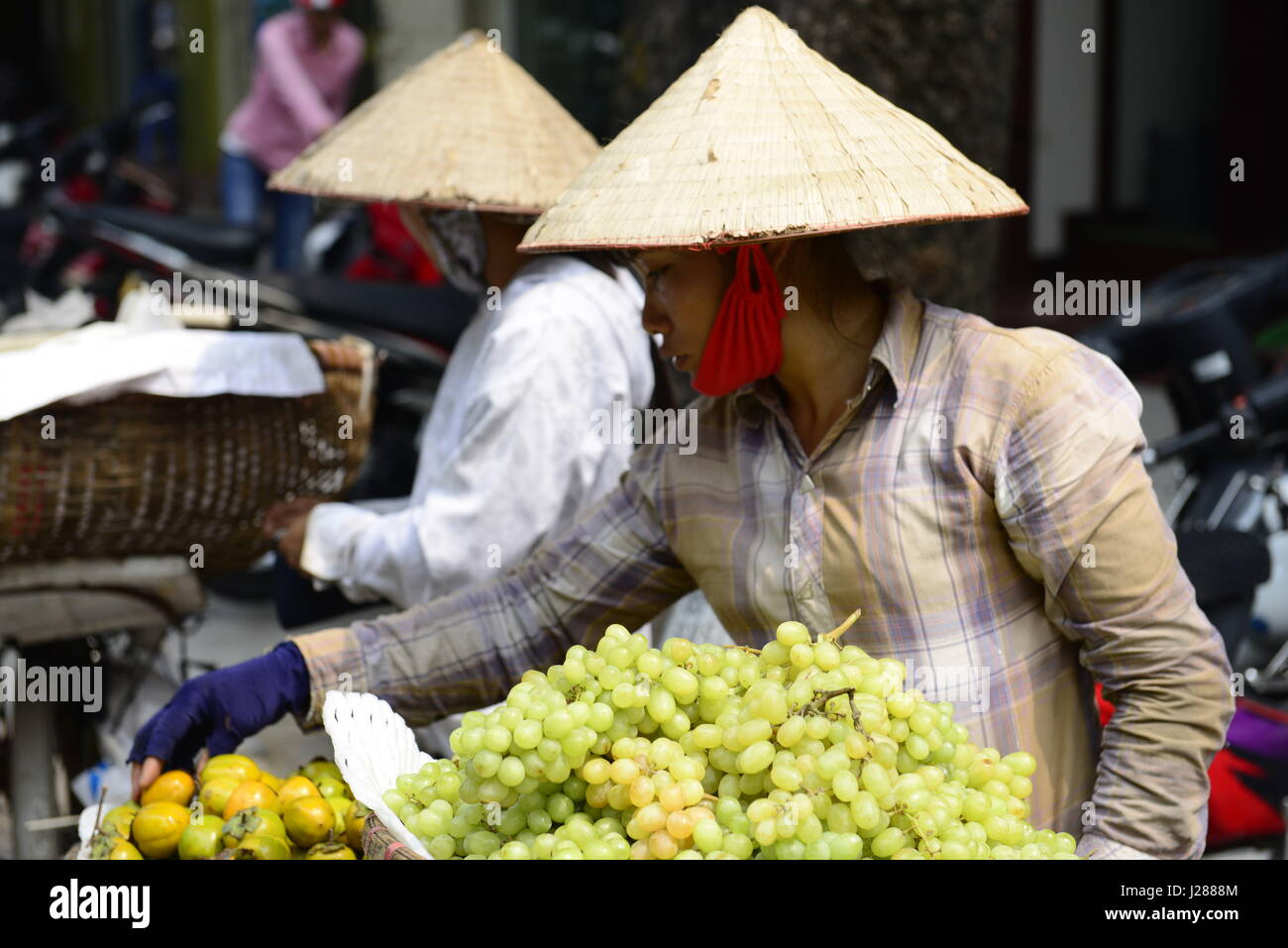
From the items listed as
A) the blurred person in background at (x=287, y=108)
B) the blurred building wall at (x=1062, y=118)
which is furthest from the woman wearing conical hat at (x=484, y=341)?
the blurred building wall at (x=1062, y=118)

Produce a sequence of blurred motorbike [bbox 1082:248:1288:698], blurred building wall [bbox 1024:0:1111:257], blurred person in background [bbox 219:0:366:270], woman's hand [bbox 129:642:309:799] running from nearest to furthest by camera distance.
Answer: woman's hand [bbox 129:642:309:799] < blurred motorbike [bbox 1082:248:1288:698] < blurred person in background [bbox 219:0:366:270] < blurred building wall [bbox 1024:0:1111:257]

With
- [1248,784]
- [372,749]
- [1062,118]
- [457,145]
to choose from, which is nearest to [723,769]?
[372,749]

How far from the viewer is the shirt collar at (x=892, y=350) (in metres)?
1.88

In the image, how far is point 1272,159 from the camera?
27.1ft

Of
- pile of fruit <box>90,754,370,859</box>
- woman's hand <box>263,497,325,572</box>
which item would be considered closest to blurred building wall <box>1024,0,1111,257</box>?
woman's hand <box>263,497,325,572</box>

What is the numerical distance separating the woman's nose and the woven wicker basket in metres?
1.05

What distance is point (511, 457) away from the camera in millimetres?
2539

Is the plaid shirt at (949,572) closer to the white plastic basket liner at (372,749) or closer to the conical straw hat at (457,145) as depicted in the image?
the white plastic basket liner at (372,749)

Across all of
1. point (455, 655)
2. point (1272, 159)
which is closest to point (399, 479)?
point (455, 655)

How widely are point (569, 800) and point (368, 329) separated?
10.9 feet

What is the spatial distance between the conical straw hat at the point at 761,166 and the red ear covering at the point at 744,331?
0.12 metres

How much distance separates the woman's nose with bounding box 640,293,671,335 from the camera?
1.88 meters

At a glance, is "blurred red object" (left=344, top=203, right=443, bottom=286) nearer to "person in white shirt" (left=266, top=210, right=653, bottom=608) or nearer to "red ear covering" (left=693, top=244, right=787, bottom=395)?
"person in white shirt" (left=266, top=210, right=653, bottom=608)
